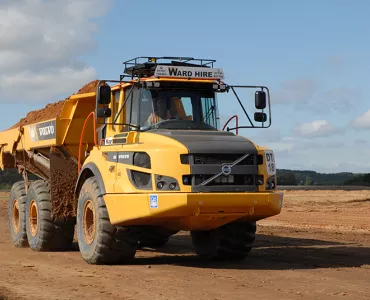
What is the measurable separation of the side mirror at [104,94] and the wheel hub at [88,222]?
1691mm

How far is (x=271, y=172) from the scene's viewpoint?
11.9 meters

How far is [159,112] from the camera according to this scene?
12.2 metres

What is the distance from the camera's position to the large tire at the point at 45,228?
1461 centimetres

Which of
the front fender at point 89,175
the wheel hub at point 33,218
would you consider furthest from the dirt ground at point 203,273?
the front fender at point 89,175

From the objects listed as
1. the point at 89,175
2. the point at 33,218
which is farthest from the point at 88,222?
the point at 33,218

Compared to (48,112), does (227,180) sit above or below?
below

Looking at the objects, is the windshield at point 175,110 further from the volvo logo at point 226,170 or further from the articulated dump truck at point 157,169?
the volvo logo at point 226,170

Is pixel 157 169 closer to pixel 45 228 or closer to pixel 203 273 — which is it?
pixel 203 273

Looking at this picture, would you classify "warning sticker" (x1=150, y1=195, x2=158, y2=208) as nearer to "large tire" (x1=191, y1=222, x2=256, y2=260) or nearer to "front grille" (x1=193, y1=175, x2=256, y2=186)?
"front grille" (x1=193, y1=175, x2=256, y2=186)

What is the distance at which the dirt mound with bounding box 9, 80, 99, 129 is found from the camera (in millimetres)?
15242

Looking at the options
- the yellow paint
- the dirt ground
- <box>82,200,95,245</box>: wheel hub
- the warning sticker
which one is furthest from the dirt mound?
the warning sticker

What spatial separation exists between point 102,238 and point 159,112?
6.77ft

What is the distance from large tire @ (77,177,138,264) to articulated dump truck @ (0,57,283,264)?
0.01 m

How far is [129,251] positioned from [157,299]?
3.10m
